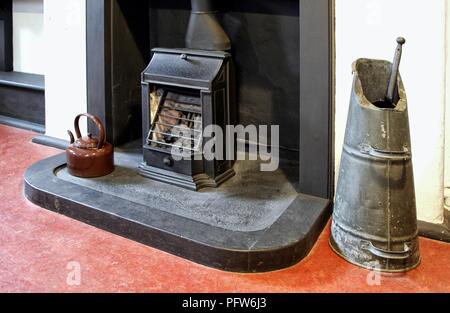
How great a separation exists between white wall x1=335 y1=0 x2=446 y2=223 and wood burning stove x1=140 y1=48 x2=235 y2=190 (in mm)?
480

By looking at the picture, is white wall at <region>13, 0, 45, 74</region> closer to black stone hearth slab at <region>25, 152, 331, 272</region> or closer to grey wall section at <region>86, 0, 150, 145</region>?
grey wall section at <region>86, 0, 150, 145</region>

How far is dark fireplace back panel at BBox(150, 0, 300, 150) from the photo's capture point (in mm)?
2133

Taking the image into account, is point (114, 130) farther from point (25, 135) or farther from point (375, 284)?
point (375, 284)

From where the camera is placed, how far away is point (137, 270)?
154cm

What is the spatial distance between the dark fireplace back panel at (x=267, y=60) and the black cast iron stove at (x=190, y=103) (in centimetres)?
19

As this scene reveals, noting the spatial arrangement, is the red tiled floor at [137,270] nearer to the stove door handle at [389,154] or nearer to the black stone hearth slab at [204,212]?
the black stone hearth slab at [204,212]

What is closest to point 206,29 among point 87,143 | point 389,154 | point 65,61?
point 87,143

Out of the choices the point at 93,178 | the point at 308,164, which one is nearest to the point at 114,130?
the point at 93,178

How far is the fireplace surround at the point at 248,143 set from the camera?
5.32 feet

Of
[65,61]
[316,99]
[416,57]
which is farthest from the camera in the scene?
[65,61]

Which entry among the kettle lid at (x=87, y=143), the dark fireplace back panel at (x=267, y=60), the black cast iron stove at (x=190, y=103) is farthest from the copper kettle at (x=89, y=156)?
the dark fireplace back panel at (x=267, y=60)

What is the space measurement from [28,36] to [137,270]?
2168mm

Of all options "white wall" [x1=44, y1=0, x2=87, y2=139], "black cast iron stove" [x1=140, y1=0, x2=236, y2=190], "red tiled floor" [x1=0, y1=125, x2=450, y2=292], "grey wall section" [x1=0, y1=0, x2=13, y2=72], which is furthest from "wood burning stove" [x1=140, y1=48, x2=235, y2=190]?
"grey wall section" [x1=0, y1=0, x2=13, y2=72]

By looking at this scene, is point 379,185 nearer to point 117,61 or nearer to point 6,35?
point 117,61
